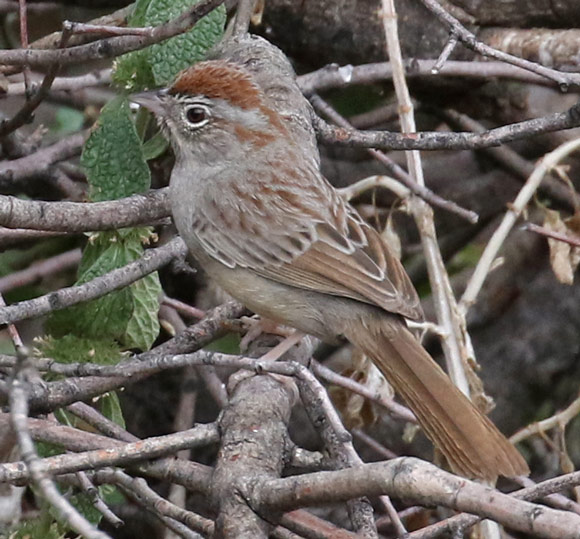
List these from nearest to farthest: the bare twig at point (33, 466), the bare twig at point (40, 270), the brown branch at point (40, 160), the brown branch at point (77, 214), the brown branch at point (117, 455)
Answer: the bare twig at point (33, 466) < the brown branch at point (117, 455) < the brown branch at point (77, 214) < the brown branch at point (40, 160) < the bare twig at point (40, 270)

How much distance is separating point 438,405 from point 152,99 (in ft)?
4.11

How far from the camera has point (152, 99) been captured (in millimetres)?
3365

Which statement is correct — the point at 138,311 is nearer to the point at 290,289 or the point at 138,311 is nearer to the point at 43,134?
the point at 290,289

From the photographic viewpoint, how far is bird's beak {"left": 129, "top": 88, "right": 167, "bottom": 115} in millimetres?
3324

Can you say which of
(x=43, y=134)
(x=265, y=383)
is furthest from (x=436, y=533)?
(x=43, y=134)

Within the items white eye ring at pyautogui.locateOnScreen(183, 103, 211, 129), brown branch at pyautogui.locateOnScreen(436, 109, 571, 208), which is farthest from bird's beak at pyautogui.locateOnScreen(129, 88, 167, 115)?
brown branch at pyautogui.locateOnScreen(436, 109, 571, 208)

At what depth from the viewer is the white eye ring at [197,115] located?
11.4 feet

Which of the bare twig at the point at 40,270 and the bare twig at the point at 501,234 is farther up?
the bare twig at the point at 40,270

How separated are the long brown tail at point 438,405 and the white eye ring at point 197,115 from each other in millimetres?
820

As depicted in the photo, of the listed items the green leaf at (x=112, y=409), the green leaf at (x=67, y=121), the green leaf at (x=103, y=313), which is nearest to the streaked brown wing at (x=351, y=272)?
the green leaf at (x=103, y=313)

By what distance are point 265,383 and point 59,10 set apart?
2328 mm

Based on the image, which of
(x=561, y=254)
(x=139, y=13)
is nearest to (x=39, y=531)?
(x=139, y=13)

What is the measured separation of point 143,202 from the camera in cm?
308

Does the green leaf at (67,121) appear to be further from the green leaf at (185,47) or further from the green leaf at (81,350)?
the green leaf at (81,350)
